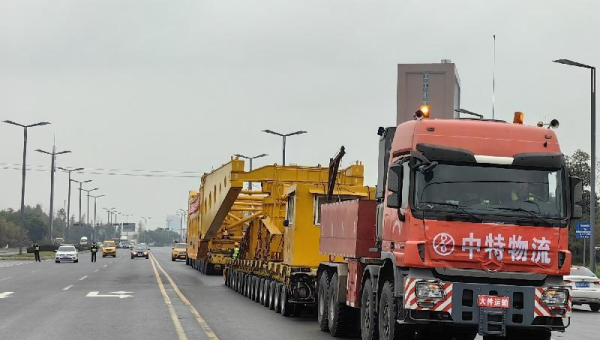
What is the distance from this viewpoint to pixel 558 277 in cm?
1392

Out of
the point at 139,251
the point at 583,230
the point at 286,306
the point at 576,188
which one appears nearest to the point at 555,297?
the point at 576,188

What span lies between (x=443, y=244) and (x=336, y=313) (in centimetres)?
538

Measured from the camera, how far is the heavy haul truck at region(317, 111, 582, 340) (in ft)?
44.5

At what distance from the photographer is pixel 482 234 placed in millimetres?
13633

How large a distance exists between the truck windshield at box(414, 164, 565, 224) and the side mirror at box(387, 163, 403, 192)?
28 cm

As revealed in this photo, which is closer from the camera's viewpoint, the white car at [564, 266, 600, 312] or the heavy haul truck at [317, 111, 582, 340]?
the heavy haul truck at [317, 111, 582, 340]

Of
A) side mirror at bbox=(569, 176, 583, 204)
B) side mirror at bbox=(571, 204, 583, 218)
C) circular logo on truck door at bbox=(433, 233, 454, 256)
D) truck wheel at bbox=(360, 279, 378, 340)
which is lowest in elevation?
truck wheel at bbox=(360, 279, 378, 340)

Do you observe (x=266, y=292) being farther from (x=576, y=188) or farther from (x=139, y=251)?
(x=139, y=251)

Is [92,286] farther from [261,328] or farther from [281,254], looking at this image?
[261,328]

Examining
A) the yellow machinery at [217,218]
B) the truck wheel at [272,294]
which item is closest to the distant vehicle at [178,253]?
the yellow machinery at [217,218]

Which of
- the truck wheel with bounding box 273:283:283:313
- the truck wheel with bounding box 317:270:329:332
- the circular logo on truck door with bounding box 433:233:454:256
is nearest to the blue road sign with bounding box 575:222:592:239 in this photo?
the truck wheel with bounding box 273:283:283:313

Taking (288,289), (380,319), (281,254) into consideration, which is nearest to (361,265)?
(380,319)

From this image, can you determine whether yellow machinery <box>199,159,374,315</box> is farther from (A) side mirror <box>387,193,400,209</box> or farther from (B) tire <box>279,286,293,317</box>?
(A) side mirror <box>387,193,400,209</box>

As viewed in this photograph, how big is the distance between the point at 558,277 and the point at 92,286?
25.2m
